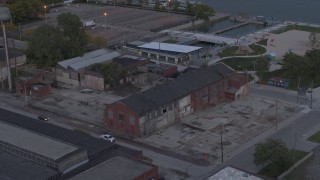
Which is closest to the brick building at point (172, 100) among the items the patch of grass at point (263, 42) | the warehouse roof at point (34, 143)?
the warehouse roof at point (34, 143)

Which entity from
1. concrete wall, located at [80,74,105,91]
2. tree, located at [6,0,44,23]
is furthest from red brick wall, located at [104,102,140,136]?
tree, located at [6,0,44,23]

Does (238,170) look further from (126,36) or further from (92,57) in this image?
(126,36)

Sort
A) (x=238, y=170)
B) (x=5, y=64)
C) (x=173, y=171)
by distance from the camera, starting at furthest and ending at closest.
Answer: (x=5, y=64) → (x=173, y=171) → (x=238, y=170)

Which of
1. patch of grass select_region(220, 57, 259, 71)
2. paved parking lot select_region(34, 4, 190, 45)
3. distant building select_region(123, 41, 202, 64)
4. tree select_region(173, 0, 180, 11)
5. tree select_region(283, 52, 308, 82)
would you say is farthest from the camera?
tree select_region(173, 0, 180, 11)

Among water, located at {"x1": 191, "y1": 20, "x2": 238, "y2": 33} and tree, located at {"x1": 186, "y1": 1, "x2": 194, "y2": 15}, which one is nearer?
water, located at {"x1": 191, "y1": 20, "x2": 238, "y2": 33}

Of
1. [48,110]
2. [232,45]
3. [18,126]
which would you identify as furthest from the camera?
[232,45]

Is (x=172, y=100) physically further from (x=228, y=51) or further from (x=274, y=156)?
(x=228, y=51)

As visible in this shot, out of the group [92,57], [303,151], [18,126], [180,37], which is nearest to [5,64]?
[92,57]

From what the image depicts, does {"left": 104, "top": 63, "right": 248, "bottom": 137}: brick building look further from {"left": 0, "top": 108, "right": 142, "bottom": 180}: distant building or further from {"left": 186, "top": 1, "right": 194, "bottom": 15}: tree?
{"left": 186, "top": 1, "right": 194, "bottom": 15}: tree
